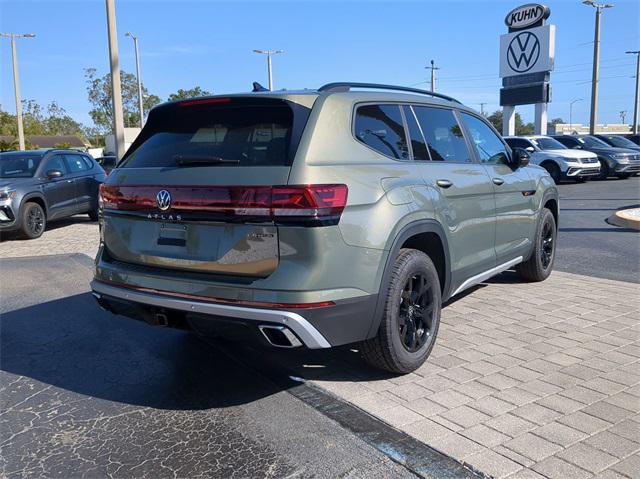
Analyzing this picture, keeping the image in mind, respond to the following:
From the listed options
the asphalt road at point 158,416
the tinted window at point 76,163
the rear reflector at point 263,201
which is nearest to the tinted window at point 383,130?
the rear reflector at point 263,201

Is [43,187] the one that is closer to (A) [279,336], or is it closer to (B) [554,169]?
(A) [279,336]

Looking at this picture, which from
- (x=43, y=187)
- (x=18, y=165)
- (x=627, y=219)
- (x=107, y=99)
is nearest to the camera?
(x=627, y=219)

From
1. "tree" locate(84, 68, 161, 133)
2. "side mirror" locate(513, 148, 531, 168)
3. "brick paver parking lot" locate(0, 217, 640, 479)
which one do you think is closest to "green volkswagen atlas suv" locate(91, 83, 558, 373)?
"brick paver parking lot" locate(0, 217, 640, 479)

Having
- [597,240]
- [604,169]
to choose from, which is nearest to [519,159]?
[597,240]

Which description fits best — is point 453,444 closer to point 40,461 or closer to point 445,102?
point 40,461

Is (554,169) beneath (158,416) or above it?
above

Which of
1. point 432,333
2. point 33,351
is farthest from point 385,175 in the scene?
point 33,351

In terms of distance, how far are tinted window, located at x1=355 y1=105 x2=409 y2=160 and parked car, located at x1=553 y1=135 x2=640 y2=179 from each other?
1877cm

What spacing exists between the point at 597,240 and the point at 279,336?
7.57 meters

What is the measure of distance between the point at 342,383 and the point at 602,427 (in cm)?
158

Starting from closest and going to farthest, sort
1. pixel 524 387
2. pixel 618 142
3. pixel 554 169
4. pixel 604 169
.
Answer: pixel 524 387, pixel 554 169, pixel 604 169, pixel 618 142

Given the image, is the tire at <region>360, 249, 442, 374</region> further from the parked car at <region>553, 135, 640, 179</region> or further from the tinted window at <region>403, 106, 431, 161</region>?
the parked car at <region>553, 135, 640, 179</region>

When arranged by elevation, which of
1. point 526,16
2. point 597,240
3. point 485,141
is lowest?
point 597,240

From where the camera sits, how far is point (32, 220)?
10.9 meters
